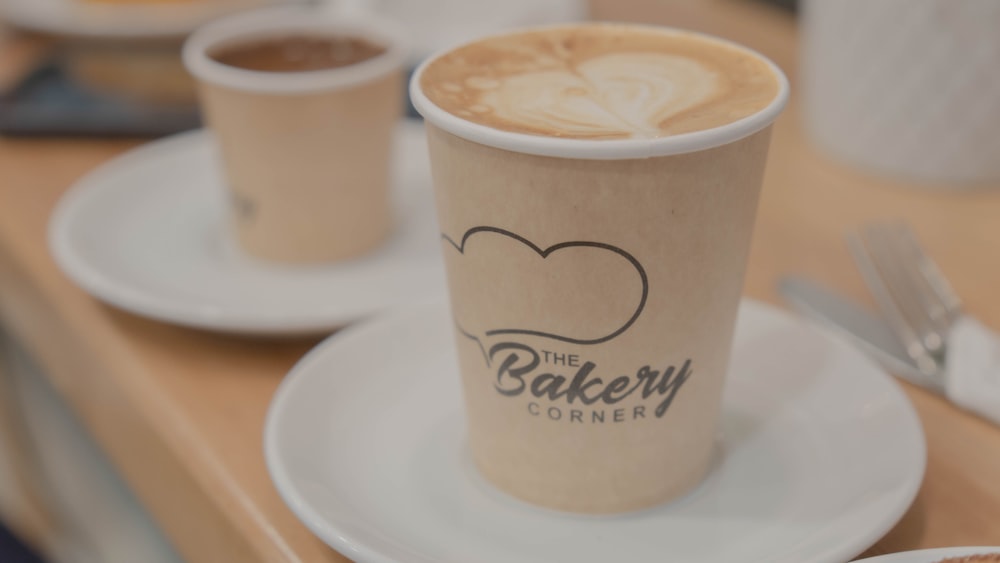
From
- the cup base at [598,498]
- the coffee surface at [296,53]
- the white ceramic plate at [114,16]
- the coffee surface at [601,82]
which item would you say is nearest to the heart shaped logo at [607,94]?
the coffee surface at [601,82]

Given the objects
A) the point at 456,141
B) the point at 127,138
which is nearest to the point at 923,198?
the point at 456,141

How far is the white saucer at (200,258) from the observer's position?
59cm

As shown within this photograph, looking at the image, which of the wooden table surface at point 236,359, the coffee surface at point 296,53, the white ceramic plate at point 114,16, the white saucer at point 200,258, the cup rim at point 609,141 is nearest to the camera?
the cup rim at point 609,141

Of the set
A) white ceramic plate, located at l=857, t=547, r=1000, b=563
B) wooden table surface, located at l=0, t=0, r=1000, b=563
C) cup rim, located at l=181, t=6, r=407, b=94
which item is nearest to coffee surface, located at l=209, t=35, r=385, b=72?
cup rim, located at l=181, t=6, r=407, b=94

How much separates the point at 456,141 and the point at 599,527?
0.18m

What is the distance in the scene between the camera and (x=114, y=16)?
1050mm

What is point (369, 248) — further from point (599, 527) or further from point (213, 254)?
point (599, 527)

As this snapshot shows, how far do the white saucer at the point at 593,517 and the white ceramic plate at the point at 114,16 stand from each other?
62 centimetres

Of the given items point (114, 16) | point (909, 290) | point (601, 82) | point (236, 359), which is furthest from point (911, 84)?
point (114, 16)

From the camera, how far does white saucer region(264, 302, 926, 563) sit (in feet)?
1.37

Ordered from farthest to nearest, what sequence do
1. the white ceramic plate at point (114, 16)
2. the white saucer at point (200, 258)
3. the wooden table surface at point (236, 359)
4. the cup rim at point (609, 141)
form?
the white ceramic plate at point (114, 16) < the white saucer at point (200, 258) < the wooden table surface at point (236, 359) < the cup rim at point (609, 141)

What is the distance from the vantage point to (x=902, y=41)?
0.76 metres

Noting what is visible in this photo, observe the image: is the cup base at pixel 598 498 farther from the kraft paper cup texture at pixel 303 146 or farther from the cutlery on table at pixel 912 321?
the kraft paper cup texture at pixel 303 146

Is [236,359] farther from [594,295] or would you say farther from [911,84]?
[911,84]
